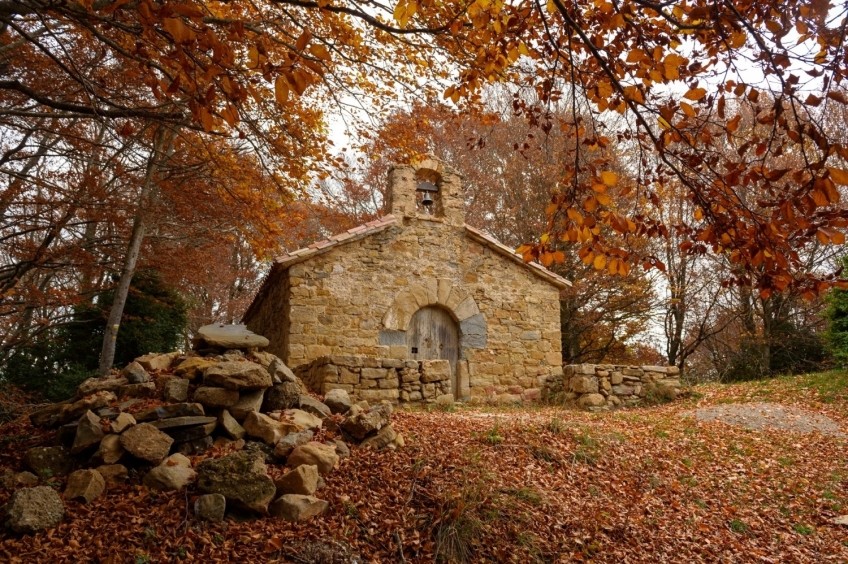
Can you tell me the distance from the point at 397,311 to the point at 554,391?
350 cm

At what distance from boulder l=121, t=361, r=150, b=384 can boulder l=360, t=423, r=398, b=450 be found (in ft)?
7.17

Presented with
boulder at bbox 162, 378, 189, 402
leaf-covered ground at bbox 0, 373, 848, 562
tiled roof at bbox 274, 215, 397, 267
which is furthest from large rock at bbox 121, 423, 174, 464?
tiled roof at bbox 274, 215, 397, 267

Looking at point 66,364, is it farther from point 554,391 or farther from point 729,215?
point 729,215

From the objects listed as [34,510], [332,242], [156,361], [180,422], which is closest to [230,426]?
[180,422]

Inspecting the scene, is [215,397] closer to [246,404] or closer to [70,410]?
[246,404]

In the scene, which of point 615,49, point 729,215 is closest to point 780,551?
point 729,215

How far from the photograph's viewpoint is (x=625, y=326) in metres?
16.7

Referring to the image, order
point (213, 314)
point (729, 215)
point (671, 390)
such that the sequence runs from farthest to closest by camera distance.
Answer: point (213, 314) → point (671, 390) → point (729, 215)

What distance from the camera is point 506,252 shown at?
11.6m

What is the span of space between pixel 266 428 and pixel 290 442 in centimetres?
29

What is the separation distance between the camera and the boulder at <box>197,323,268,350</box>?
6.20m

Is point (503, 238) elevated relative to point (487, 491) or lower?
elevated

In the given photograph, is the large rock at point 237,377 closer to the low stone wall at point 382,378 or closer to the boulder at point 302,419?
the boulder at point 302,419

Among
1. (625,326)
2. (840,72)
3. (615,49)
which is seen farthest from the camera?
(625,326)
